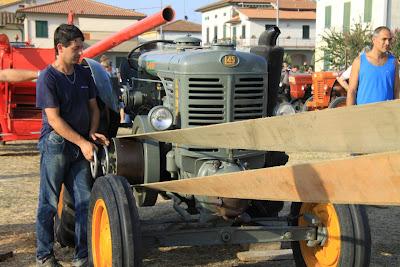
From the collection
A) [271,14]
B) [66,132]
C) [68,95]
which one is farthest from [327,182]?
[271,14]

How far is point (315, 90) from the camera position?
14.2 metres

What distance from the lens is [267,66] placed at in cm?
410

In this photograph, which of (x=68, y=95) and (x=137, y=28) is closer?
(x=68, y=95)

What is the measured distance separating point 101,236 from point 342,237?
1472 millimetres

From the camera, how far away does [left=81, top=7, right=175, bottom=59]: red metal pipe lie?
6207 millimetres

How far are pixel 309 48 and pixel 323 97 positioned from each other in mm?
50298

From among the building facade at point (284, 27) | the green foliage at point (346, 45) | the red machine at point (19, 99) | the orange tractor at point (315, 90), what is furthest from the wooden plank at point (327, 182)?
the building facade at point (284, 27)

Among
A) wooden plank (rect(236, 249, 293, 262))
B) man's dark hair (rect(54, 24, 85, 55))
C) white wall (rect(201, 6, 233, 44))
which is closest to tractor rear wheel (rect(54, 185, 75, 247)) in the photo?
man's dark hair (rect(54, 24, 85, 55))

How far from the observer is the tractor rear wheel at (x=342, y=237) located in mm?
3629

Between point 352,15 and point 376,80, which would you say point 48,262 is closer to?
point 376,80

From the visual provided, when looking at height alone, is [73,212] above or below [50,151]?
below

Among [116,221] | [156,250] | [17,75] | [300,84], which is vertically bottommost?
[156,250]

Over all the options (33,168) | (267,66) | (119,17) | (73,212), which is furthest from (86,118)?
(119,17)

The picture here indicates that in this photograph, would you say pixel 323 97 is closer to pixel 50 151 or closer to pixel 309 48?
pixel 50 151
